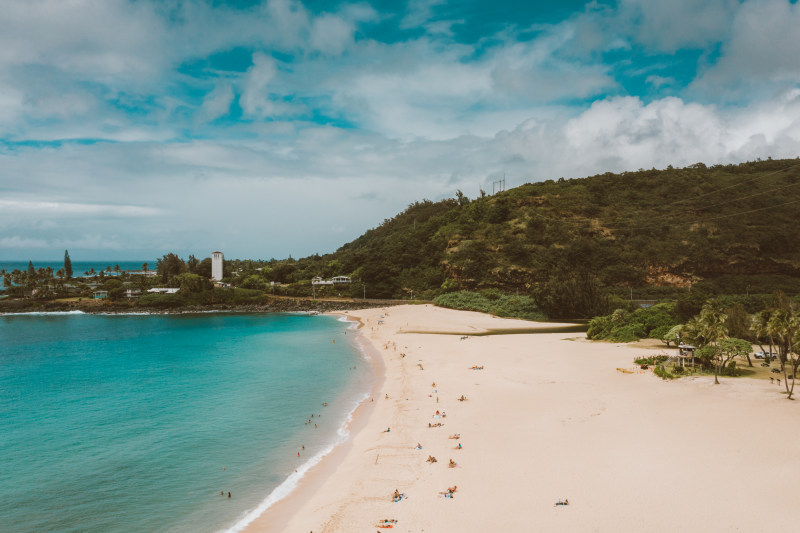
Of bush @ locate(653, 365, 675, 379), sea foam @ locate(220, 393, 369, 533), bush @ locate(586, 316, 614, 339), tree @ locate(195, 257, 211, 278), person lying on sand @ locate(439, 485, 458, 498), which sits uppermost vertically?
tree @ locate(195, 257, 211, 278)

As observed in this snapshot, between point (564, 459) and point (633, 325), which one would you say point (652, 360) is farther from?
point (564, 459)

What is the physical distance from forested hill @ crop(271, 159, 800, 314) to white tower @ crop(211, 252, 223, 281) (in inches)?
655

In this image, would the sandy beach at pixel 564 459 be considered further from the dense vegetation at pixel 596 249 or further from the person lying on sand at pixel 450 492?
the dense vegetation at pixel 596 249

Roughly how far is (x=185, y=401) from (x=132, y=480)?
1041cm

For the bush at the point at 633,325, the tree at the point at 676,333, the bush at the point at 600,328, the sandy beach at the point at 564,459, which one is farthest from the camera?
the bush at the point at 600,328

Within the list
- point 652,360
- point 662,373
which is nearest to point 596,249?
point 652,360

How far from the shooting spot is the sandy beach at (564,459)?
11.6 m

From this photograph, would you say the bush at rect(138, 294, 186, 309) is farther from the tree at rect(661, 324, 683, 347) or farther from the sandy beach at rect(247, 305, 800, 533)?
the tree at rect(661, 324, 683, 347)

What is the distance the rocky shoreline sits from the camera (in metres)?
79.6

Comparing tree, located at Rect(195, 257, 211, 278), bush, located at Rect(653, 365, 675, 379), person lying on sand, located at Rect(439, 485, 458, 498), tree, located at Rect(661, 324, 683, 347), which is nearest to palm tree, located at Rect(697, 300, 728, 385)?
bush, located at Rect(653, 365, 675, 379)

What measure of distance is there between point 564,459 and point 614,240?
72234mm

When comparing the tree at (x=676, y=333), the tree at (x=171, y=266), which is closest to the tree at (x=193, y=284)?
the tree at (x=171, y=266)

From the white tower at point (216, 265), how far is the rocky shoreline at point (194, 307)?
25.9 m

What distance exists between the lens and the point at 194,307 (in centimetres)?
8331
